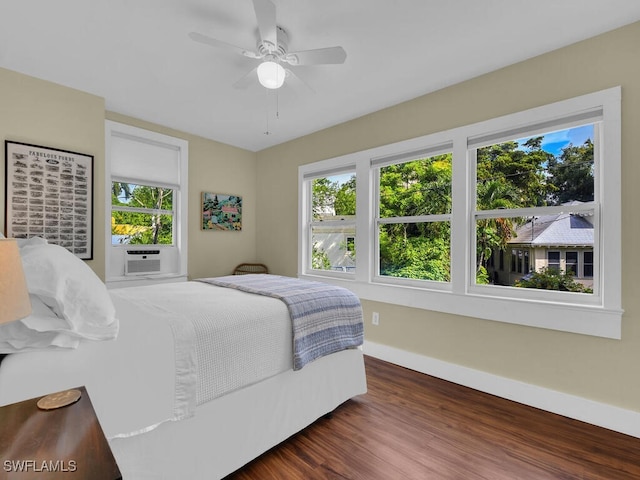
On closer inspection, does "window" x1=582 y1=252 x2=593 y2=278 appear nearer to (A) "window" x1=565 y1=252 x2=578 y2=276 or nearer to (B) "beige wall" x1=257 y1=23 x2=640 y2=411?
(A) "window" x1=565 y1=252 x2=578 y2=276

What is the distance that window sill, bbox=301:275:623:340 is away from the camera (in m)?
2.02

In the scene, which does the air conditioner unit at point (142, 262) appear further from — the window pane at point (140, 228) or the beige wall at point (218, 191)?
the beige wall at point (218, 191)

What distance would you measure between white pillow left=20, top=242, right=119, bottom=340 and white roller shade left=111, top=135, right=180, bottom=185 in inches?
87.0

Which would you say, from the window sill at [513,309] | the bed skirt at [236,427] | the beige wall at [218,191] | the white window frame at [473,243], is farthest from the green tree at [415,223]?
the beige wall at [218,191]

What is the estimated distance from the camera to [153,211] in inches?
144

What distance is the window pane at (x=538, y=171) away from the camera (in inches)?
86.2

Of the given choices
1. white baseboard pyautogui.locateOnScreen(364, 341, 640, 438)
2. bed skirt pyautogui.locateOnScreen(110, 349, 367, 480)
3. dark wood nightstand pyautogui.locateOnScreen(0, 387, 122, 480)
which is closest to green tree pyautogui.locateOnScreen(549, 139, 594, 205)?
white baseboard pyautogui.locateOnScreen(364, 341, 640, 438)

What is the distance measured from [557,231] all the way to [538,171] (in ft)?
1.55

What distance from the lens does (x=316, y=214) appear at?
3.99 metres

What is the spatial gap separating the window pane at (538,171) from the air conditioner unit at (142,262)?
11.2ft

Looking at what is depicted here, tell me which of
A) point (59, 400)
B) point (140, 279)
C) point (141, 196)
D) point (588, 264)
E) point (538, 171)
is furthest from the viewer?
point (141, 196)

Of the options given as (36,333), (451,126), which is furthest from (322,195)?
(36,333)

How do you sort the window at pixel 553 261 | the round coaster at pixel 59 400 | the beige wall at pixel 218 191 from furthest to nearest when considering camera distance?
the beige wall at pixel 218 191
the window at pixel 553 261
the round coaster at pixel 59 400

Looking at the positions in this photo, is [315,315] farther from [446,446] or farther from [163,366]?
[446,446]
